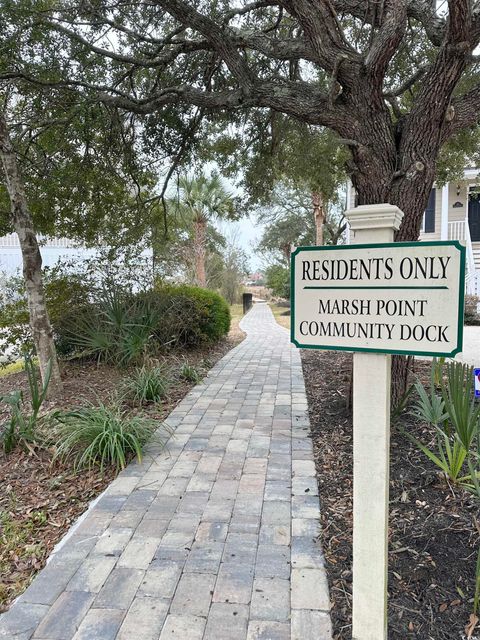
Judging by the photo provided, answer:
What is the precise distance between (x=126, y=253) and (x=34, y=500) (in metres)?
5.41

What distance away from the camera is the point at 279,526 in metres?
2.48

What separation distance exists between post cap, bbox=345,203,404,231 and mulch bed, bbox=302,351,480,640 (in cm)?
161

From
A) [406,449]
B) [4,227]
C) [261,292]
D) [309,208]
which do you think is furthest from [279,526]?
[261,292]

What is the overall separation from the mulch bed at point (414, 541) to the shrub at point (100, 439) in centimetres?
151

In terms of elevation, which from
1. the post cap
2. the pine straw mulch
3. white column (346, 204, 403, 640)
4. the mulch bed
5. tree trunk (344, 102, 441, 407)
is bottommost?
the pine straw mulch

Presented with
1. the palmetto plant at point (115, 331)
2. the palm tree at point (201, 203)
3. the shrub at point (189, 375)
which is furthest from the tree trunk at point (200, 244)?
the shrub at point (189, 375)

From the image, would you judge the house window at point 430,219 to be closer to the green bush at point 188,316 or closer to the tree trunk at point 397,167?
the green bush at point 188,316

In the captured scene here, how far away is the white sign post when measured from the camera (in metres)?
1.37

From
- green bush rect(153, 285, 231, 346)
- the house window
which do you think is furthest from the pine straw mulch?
the house window

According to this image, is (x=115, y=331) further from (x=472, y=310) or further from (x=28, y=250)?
(x=472, y=310)

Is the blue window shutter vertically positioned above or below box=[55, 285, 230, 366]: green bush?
above

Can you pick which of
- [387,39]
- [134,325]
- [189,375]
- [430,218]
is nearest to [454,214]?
[430,218]

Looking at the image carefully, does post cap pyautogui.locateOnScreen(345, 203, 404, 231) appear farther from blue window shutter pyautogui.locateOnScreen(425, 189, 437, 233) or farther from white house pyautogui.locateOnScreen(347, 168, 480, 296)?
blue window shutter pyautogui.locateOnScreen(425, 189, 437, 233)

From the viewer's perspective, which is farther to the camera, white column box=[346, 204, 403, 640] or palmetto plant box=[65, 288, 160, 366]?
palmetto plant box=[65, 288, 160, 366]
